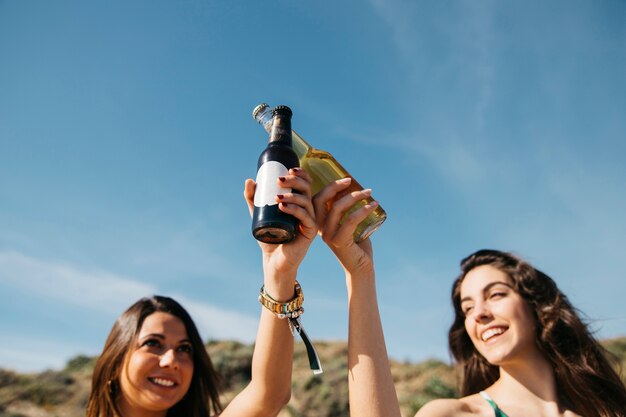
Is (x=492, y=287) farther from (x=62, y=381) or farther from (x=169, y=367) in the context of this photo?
(x=62, y=381)

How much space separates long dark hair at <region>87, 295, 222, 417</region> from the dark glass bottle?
1907 millimetres

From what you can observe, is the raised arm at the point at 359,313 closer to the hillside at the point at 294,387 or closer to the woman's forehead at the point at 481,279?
the woman's forehead at the point at 481,279

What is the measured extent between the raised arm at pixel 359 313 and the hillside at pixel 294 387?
43.6 ft

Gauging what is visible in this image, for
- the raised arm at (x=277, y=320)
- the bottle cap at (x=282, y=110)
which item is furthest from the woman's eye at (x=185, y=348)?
the bottle cap at (x=282, y=110)

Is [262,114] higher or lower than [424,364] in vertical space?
lower

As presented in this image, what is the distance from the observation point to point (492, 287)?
376 centimetres

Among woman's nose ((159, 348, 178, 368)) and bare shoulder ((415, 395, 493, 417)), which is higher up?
woman's nose ((159, 348, 178, 368))

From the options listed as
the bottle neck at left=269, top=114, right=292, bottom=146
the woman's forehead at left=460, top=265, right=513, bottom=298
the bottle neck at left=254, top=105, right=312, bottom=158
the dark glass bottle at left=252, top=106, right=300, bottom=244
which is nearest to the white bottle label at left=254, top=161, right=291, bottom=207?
the dark glass bottle at left=252, top=106, right=300, bottom=244

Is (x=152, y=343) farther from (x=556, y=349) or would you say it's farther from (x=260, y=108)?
(x=556, y=349)

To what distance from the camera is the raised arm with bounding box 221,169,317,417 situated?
76.5 inches

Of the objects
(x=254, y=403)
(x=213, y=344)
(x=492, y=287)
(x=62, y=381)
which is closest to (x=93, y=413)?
(x=254, y=403)

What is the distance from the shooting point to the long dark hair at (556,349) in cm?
352

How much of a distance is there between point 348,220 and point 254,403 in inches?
43.2

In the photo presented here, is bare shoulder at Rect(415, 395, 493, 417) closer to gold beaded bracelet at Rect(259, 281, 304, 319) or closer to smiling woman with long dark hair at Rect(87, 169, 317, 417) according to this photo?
smiling woman with long dark hair at Rect(87, 169, 317, 417)
